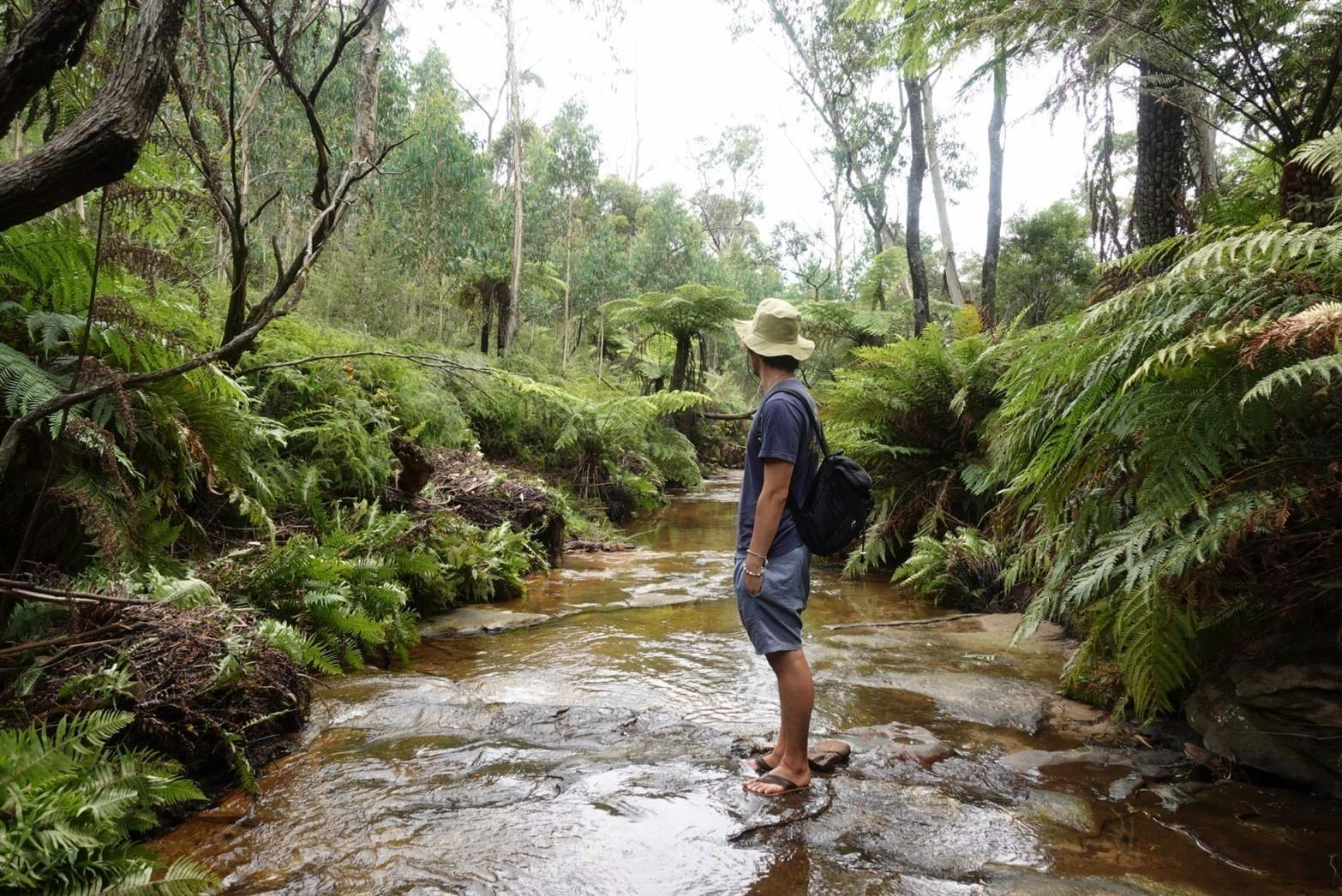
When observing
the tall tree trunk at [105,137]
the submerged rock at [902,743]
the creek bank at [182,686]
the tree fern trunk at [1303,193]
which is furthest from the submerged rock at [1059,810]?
the tall tree trunk at [105,137]

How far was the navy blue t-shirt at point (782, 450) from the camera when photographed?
A: 9.33 feet

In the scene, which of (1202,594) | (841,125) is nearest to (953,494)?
(1202,594)

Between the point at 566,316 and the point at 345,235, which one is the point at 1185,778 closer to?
the point at 345,235

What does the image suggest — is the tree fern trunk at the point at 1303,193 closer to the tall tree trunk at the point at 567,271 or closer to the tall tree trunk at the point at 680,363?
the tall tree trunk at the point at 680,363

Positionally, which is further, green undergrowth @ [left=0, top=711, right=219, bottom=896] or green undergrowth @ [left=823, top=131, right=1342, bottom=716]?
green undergrowth @ [left=823, top=131, right=1342, bottom=716]

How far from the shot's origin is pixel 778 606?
2854mm

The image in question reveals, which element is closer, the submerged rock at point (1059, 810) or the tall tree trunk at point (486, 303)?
the submerged rock at point (1059, 810)

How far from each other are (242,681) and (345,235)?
14209 mm

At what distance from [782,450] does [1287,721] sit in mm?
2025

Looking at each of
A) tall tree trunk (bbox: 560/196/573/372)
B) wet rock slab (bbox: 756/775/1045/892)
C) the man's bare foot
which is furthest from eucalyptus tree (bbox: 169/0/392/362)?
tall tree trunk (bbox: 560/196/573/372)

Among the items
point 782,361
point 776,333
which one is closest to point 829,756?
point 782,361

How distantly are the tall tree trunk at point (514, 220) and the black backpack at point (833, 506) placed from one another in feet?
44.6

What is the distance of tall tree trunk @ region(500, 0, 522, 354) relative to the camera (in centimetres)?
1564

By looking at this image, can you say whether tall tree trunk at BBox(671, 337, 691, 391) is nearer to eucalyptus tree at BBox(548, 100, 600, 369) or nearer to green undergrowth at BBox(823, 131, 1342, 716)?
eucalyptus tree at BBox(548, 100, 600, 369)
